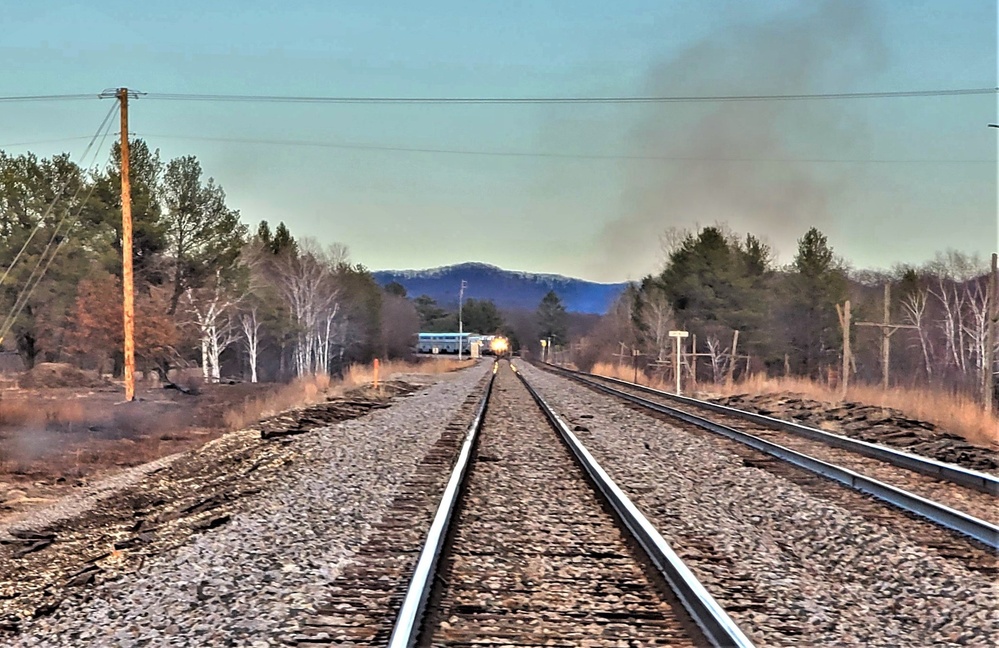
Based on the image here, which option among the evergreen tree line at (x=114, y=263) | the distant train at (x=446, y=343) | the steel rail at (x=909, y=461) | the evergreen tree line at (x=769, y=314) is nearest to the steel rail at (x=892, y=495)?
the steel rail at (x=909, y=461)

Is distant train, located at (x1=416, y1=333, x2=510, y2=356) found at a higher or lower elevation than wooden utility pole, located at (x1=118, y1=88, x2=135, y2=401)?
lower

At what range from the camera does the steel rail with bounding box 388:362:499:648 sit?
4356 millimetres

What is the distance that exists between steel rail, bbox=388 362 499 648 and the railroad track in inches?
0.5

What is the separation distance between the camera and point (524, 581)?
5602 millimetres

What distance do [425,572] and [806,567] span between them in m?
2.89

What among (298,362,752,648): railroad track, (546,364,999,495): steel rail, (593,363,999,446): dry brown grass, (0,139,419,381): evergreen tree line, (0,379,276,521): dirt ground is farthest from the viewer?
(0,139,419,381): evergreen tree line

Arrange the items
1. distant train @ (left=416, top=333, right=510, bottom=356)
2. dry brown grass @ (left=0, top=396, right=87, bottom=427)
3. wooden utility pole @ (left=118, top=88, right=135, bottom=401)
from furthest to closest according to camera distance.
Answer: distant train @ (left=416, top=333, right=510, bottom=356)
wooden utility pole @ (left=118, top=88, right=135, bottom=401)
dry brown grass @ (left=0, top=396, right=87, bottom=427)

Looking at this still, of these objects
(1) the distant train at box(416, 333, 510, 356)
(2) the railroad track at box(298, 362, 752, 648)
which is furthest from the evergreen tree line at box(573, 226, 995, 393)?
(1) the distant train at box(416, 333, 510, 356)

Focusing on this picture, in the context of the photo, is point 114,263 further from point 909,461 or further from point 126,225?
point 909,461

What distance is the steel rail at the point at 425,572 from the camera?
4.36m

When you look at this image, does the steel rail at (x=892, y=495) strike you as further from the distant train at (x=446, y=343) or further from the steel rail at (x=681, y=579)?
the distant train at (x=446, y=343)

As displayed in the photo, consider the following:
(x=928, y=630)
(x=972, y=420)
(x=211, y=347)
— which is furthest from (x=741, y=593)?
(x=211, y=347)

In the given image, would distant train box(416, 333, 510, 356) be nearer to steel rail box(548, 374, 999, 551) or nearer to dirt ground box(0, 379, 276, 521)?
dirt ground box(0, 379, 276, 521)

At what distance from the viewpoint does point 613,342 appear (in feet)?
278
